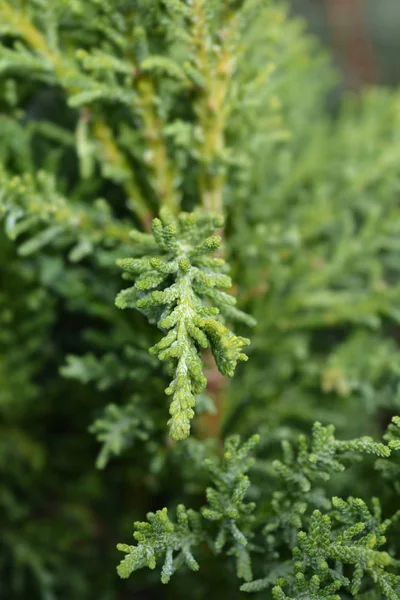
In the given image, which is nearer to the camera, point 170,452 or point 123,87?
point 123,87

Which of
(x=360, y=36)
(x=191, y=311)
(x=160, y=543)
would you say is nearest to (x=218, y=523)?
(x=160, y=543)

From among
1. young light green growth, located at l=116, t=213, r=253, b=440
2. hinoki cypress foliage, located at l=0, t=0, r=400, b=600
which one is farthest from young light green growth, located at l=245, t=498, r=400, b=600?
young light green growth, located at l=116, t=213, r=253, b=440

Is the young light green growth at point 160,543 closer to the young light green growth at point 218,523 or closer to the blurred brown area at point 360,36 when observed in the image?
the young light green growth at point 218,523

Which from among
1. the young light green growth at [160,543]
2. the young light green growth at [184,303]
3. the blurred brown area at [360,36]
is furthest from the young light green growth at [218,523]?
the blurred brown area at [360,36]

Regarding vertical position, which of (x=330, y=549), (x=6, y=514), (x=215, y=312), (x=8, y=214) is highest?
(x=8, y=214)

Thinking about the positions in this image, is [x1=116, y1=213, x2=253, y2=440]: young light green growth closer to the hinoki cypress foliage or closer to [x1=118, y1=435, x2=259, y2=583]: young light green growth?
the hinoki cypress foliage

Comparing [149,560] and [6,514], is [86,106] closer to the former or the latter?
[149,560]

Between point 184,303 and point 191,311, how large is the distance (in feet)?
0.04

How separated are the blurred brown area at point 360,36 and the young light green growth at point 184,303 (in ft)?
6.82

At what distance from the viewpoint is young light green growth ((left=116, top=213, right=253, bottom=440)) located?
0.78 metres

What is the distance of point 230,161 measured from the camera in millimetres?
1095

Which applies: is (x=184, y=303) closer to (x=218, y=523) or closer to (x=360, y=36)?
(x=218, y=523)

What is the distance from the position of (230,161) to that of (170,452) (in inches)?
22.1

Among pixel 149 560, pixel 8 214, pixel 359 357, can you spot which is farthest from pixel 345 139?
pixel 149 560
